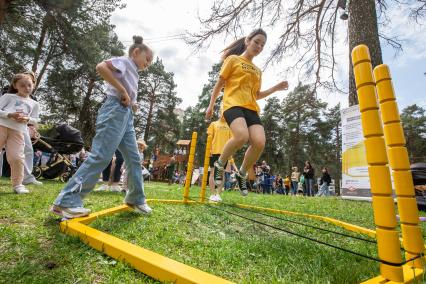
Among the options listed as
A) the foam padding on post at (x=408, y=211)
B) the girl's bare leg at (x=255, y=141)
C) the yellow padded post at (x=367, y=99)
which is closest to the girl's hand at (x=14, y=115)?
the girl's bare leg at (x=255, y=141)

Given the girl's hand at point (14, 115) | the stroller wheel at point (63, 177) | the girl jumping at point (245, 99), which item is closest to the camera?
the girl jumping at point (245, 99)

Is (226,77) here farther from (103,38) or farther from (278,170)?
(278,170)

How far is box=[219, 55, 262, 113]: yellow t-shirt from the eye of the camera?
12.2 ft

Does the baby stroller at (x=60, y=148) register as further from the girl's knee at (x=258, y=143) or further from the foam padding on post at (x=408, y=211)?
the foam padding on post at (x=408, y=211)

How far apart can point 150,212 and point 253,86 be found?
2048 millimetres

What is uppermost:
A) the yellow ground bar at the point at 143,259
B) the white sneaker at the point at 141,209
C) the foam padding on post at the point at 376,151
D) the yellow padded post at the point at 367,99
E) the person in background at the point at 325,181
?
the person in background at the point at 325,181

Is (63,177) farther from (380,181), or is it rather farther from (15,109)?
(380,181)

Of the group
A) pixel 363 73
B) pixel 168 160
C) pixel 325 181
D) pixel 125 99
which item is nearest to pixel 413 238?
pixel 363 73

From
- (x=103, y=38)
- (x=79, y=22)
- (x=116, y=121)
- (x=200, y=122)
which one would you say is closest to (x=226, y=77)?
(x=116, y=121)

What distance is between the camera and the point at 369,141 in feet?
5.10

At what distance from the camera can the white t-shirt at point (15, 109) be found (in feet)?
14.1

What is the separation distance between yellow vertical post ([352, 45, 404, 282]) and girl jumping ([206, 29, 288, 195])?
191cm

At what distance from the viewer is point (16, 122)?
4402 mm

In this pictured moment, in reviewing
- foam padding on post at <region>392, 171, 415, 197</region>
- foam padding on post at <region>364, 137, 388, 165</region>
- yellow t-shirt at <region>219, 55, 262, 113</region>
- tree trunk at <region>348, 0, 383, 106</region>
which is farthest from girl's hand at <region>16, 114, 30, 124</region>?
tree trunk at <region>348, 0, 383, 106</region>
